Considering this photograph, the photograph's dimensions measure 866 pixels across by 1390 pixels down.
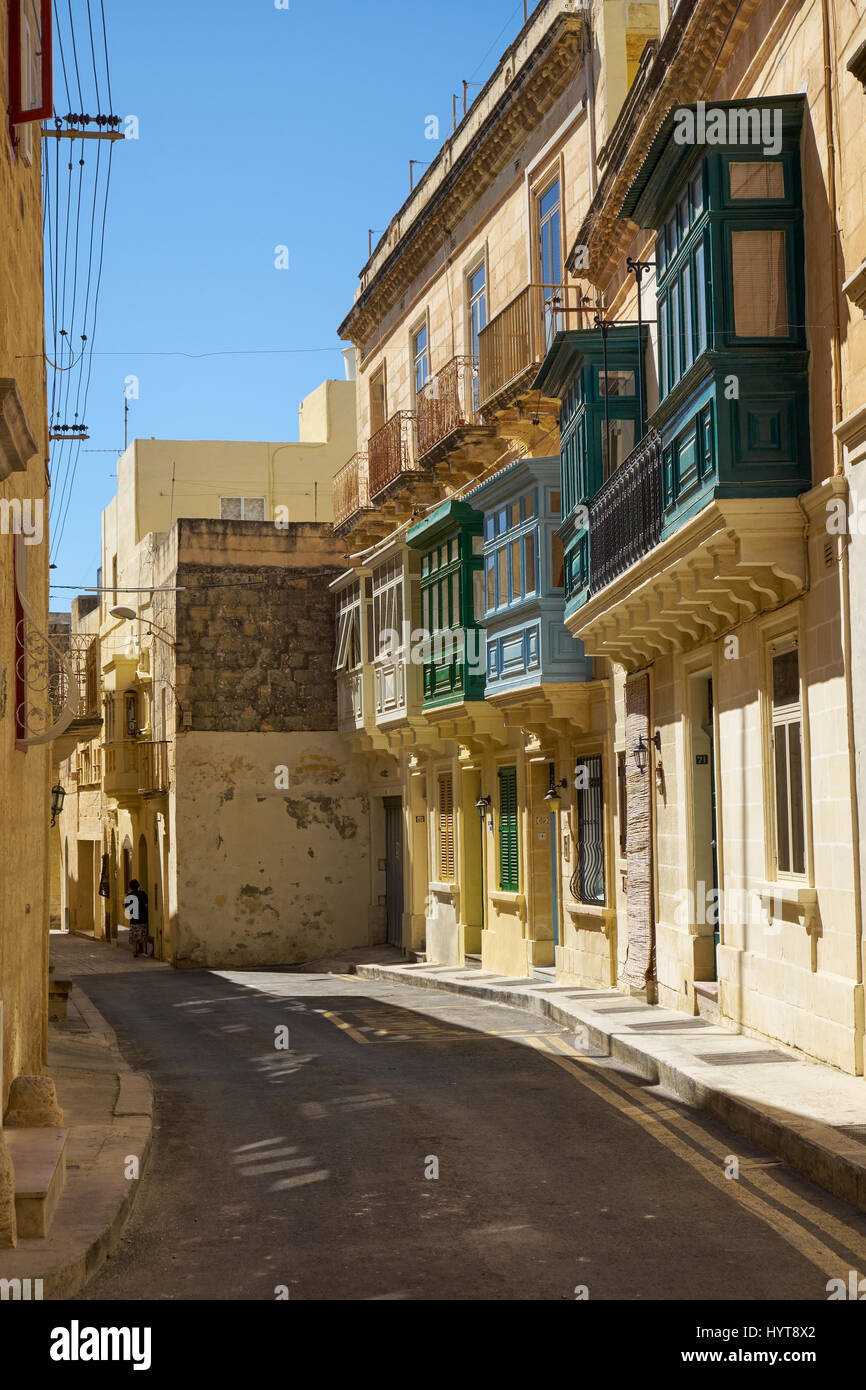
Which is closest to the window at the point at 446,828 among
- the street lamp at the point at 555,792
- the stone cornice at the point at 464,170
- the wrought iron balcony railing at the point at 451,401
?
the street lamp at the point at 555,792

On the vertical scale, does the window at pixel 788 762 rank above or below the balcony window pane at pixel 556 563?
below

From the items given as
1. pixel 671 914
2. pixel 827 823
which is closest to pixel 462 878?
pixel 671 914

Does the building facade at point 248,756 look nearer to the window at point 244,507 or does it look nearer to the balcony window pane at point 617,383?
the window at point 244,507

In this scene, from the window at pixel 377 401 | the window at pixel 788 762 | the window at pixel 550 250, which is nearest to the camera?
the window at pixel 788 762

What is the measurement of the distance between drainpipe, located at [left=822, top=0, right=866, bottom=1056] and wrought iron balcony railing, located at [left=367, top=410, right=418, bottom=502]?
16.7m

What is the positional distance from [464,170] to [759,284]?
46.6 feet

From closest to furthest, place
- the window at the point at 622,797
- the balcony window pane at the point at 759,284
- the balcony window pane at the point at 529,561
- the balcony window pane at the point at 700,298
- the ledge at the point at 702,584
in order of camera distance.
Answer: the ledge at the point at 702,584 → the balcony window pane at the point at 759,284 → the balcony window pane at the point at 700,298 → the window at the point at 622,797 → the balcony window pane at the point at 529,561

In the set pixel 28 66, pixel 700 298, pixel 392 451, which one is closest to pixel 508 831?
pixel 392 451

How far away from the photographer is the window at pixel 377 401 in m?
32.7

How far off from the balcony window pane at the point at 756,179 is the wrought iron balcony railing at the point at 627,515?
2.58m

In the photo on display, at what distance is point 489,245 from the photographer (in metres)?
25.0

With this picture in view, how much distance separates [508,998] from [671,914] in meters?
3.75

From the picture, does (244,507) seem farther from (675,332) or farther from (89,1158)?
(89,1158)
